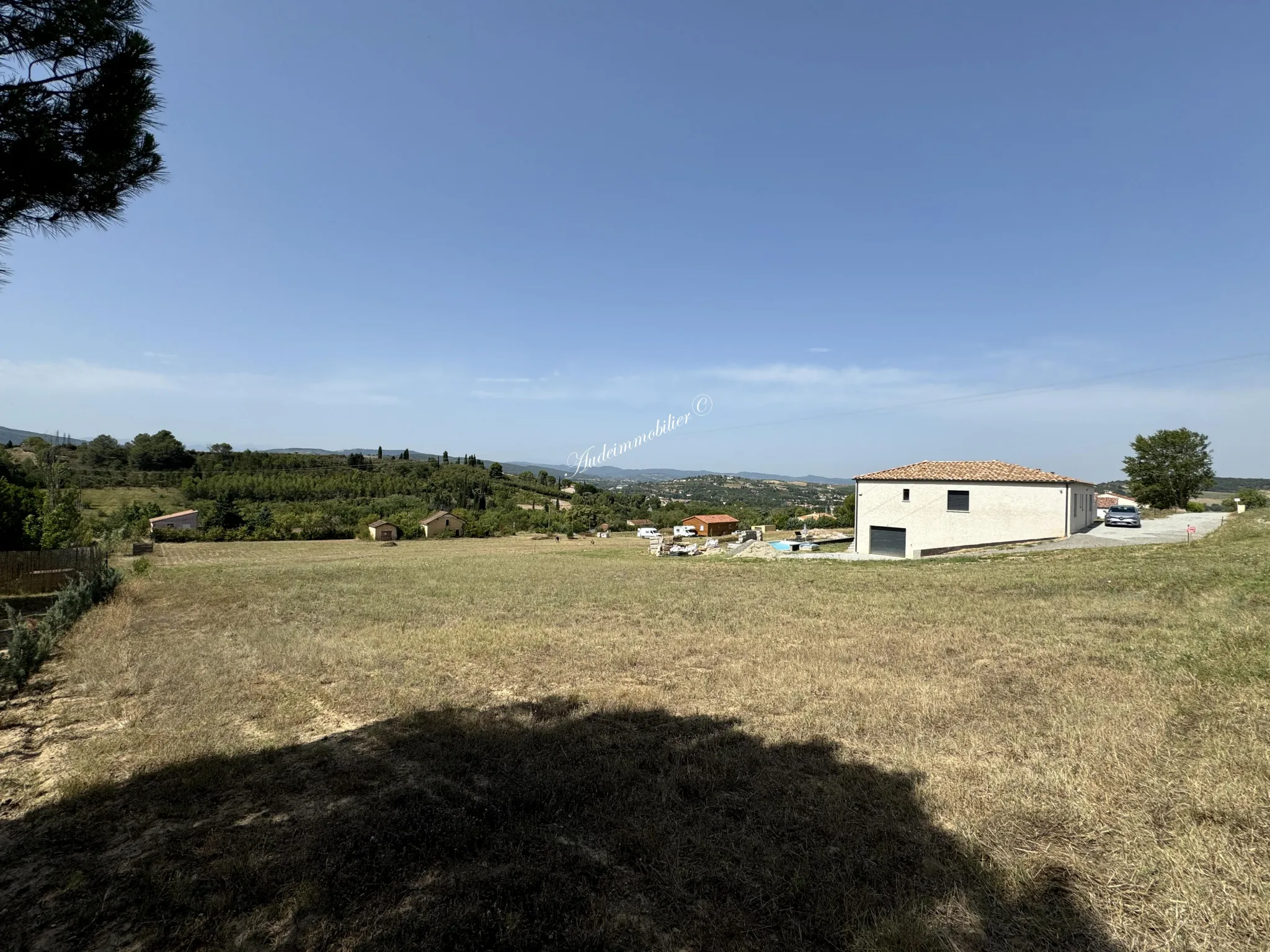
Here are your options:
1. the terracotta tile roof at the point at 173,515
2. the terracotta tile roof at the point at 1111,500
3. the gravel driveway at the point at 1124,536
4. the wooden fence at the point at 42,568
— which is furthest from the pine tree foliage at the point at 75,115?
the terracotta tile roof at the point at 173,515

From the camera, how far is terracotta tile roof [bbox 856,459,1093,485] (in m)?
28.6

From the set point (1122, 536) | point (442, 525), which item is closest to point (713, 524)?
point (442, 525)

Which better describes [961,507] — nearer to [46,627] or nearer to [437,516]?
[46,627]

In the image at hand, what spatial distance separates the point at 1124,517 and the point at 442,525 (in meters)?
66.6

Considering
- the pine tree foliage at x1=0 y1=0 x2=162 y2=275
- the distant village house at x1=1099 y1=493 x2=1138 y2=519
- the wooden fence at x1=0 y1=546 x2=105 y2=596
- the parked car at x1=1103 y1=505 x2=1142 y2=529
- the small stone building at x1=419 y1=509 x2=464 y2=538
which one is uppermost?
the pine tree foliage at x1=0 y1=0 x2=162 y2=275

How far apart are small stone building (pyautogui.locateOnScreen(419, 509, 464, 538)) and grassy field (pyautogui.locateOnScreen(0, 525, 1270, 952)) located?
61548mm

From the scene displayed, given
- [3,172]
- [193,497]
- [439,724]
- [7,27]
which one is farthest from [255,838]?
[193,497]

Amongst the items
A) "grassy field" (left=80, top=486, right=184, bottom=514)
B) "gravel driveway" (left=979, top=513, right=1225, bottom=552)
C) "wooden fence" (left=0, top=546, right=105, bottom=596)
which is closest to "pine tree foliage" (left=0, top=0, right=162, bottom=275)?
"wooden fence" (left=0, top=546, right=105, bottom=596)

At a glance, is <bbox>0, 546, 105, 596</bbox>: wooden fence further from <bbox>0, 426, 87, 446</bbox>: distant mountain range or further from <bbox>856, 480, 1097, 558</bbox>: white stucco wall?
<bbox>0, 426, 87, 446</bbox>: distant mountain range

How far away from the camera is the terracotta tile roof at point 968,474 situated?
93.7ft

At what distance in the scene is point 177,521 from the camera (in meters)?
65.5

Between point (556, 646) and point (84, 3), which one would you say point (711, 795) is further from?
point (84, 3)

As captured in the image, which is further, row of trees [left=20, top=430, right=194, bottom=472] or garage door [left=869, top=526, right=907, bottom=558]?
row of trees [left=20, top=430, right=194, bottom=472]

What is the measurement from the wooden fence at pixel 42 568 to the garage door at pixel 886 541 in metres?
34.2
